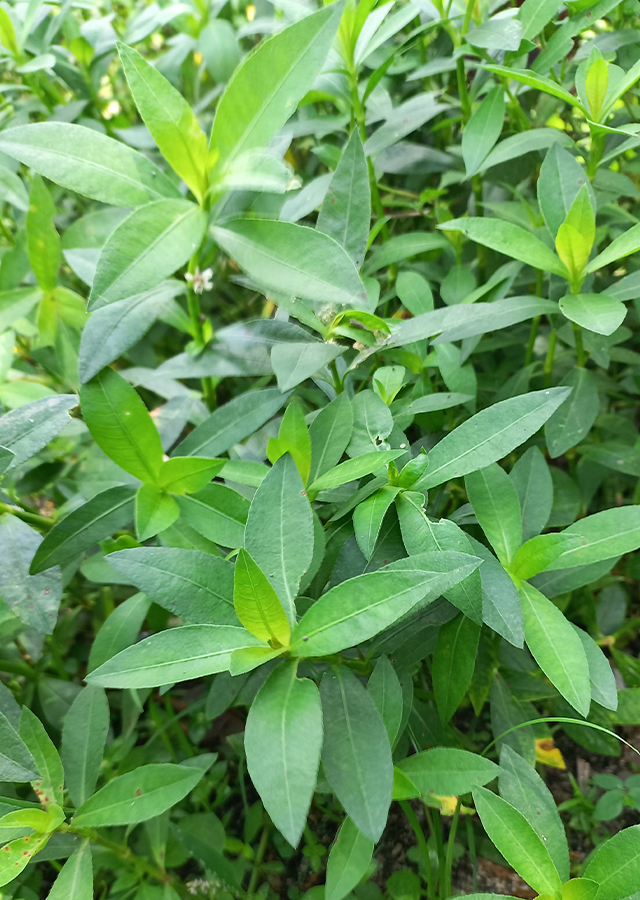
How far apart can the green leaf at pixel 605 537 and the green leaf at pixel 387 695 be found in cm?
23

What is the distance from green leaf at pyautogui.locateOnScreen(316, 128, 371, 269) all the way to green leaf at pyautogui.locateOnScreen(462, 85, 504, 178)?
0.19 metres

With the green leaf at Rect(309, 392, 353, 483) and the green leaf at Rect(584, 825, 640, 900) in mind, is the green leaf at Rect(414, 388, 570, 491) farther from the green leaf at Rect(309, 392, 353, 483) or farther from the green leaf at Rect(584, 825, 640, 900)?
the green leaf at Rect(584, 825, 640, 900)

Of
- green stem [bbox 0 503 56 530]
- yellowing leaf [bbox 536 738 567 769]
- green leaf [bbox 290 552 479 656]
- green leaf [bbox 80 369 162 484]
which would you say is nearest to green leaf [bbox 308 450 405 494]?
green leaf [bbox 290 552 479 656]

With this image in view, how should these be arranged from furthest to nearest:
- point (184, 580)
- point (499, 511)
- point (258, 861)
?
1. point (258, 861)
2. point (499, 511)
3. point (184, 580)

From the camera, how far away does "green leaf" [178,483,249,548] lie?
71cm

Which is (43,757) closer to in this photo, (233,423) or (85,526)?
(85,526)

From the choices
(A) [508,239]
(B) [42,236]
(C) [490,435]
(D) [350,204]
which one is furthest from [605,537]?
(B) [42,236]

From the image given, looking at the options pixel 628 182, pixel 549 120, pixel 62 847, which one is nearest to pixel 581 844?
pixel 62 847

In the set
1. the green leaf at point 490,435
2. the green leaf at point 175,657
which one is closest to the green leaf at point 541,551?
the green leaf at point 490,435

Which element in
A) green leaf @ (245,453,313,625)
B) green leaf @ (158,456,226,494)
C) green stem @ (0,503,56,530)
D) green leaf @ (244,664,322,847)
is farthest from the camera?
green stem @ (0,503,56,530)

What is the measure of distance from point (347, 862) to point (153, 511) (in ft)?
1.49

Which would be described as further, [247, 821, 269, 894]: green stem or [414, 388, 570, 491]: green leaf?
[247, 821, 269, 894]: green stem

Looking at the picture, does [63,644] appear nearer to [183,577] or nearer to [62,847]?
[62,847]

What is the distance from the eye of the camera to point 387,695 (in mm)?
677
